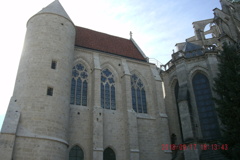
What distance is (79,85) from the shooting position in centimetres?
1531

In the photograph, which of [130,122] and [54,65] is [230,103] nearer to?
[130,122]

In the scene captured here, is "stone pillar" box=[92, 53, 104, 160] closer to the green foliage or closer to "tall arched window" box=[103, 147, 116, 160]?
"tall arched window" box=[103, 147, 116, 160]

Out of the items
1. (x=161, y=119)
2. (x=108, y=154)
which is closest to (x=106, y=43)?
(x=161, y=119)

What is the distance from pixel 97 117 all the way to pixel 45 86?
3.60m

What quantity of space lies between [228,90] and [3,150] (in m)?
10.6

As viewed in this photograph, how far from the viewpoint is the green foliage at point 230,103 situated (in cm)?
990

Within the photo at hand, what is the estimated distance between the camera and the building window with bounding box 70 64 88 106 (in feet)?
48.3

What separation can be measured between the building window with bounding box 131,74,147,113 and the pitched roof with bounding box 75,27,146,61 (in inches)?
86.7

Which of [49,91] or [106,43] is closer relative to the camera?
[49,91]

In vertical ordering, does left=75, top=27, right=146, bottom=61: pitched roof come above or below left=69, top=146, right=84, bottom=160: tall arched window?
above

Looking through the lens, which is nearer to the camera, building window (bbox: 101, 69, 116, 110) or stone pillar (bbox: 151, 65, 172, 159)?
stone pillar (bbox: 151, 65, 172, 159)

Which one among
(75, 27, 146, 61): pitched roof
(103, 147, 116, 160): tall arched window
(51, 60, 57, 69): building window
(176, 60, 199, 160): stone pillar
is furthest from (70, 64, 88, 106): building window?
(176, 60, 199, 160): stone pillar

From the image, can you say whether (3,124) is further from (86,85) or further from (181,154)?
(181,154)

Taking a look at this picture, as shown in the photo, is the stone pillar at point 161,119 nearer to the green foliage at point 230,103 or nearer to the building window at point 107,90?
the building window at point 107,90
